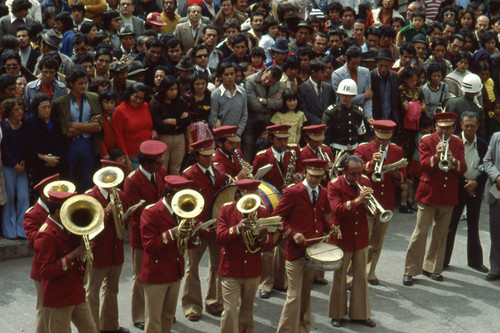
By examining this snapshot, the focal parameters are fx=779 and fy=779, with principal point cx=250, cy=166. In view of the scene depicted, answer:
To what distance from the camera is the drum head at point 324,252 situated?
8992 millimetres

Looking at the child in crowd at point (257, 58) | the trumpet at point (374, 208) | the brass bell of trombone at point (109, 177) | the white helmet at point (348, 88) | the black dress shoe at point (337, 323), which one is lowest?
the black dress shoe at point (337, 323)

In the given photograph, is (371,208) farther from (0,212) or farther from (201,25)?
(201,25)

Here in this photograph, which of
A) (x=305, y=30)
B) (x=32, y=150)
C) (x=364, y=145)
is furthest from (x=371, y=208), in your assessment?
(x=305, y=30)

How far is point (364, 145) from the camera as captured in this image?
11.2 m

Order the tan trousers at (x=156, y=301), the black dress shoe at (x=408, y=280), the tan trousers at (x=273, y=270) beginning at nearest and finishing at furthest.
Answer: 1. the tan trousers at (x=156, y=301)
2. the tan trousers at (x=273, y=270)
3. the black dress shoe at (x=408, y=280)

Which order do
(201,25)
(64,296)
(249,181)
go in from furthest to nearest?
(201,25) < (249,181) < (64,296)

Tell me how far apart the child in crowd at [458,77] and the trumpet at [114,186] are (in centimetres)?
875

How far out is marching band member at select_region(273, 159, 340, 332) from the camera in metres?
9.20

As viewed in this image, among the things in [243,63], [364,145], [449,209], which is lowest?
[449,209]

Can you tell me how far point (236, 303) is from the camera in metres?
8.77

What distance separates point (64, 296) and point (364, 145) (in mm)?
5125

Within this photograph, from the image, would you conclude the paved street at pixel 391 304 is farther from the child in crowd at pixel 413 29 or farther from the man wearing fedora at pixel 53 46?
the child in crowd at pixel 413 29

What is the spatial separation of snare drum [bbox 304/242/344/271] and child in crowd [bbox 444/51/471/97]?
23.8 feet

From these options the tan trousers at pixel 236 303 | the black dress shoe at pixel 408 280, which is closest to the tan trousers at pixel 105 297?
the tan trousers at pixel 236 303
